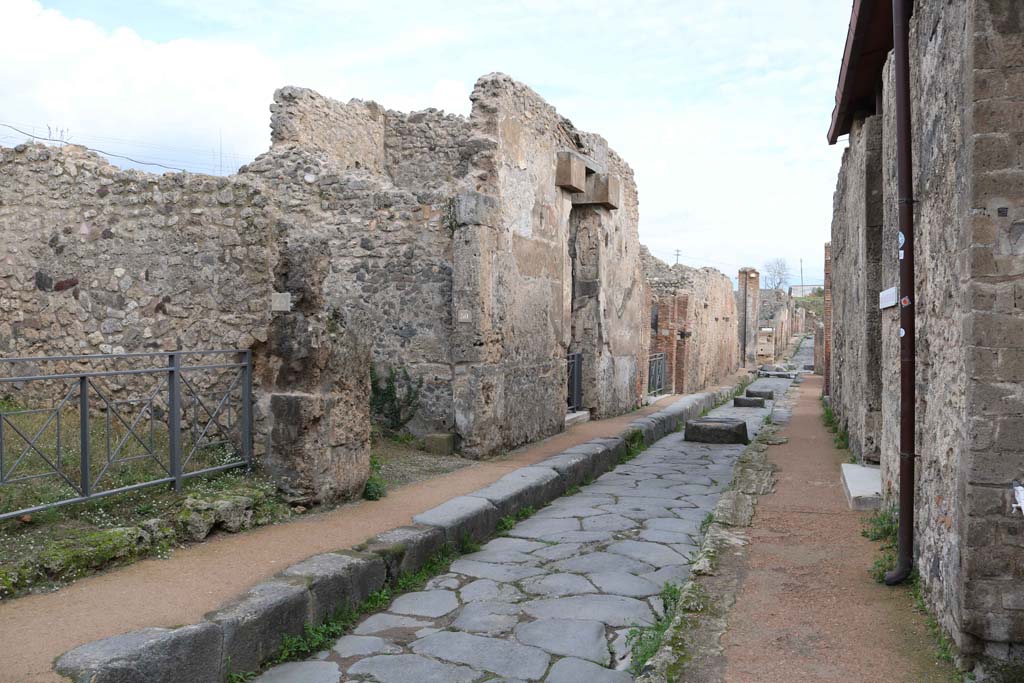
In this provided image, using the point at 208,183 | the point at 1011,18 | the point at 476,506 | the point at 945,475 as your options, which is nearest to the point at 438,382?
the point at 476,506

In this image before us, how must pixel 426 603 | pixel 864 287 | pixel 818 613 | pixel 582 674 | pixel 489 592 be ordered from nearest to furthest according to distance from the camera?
pixel 582 674 < pixel 818 613 < pixel 426 603 < pixel 489 592 < pixel 864 287

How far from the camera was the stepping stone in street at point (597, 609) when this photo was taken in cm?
391

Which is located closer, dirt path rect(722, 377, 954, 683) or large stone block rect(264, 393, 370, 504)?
dirt path rect(722, 377, 954, 683)

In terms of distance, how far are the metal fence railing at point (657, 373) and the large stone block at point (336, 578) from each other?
11001 mm

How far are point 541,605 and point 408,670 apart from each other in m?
0.98

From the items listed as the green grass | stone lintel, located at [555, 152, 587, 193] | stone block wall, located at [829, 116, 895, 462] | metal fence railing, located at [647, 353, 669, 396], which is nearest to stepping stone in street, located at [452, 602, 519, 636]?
the green grass

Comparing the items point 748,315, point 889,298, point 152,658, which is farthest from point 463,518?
point 748,315

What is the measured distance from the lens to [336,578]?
151 inches

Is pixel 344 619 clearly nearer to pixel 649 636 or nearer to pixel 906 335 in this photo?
pixel 649 636

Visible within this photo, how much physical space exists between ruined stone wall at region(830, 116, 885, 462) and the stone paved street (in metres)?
1.46

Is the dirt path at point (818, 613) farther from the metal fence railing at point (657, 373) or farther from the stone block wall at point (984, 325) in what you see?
the metal fence railing at point (657, 373)

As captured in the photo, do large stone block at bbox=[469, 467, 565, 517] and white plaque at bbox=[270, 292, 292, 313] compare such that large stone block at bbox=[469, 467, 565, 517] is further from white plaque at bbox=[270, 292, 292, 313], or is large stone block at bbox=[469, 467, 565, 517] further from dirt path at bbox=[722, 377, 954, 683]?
white plaque at bbox=[270, 292, 292, 313]

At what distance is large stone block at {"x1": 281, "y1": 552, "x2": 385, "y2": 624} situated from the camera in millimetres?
3699

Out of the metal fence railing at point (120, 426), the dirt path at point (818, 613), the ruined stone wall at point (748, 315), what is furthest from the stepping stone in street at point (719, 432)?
the ruined stone wall at point (748, 315)
